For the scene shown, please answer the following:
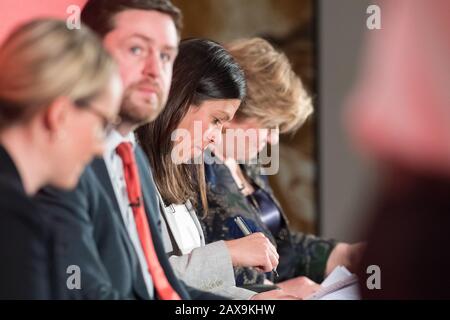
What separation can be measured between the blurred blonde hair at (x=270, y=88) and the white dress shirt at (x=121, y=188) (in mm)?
269

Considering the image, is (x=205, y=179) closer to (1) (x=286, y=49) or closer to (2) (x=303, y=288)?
(2) (x=303, y=288)

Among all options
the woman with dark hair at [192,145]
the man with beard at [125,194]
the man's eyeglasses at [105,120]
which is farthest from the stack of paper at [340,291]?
the man's eyeglasses at [105,120]

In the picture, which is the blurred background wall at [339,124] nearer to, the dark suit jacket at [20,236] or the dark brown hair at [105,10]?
the dark brown hair at [105,10]

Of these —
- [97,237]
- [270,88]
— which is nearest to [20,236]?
[97,237]

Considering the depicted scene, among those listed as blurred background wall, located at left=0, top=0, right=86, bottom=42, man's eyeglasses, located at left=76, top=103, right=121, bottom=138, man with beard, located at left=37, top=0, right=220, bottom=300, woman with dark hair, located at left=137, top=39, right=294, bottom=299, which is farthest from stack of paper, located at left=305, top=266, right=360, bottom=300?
blurred background wall, located at left=0, top=0, right=86, bottom=42

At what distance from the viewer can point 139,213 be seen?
1156mm

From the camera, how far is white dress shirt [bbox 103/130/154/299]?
44.5 inches

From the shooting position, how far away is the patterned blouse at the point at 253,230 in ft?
4.47

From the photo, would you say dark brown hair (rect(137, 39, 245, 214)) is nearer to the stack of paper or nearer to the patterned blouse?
the patterned blouse

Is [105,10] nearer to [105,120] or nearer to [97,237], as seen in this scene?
[105,120]

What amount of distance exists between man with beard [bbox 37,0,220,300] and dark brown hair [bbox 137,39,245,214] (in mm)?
47

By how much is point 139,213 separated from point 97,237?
2.8 inches

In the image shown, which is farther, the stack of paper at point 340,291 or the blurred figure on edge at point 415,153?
the stack of paper at point 340,291
